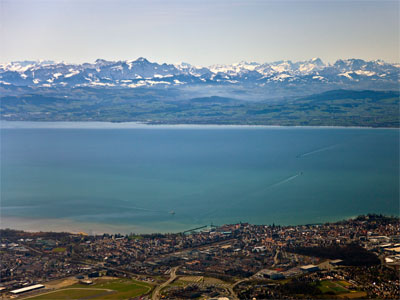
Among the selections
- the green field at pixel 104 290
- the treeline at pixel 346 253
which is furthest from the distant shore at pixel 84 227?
the green field at pixel 104 290

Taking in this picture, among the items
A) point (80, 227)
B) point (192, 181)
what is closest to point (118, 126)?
point (192, 181)

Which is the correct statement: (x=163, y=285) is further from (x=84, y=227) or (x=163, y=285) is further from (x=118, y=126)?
(x=118, y=126)

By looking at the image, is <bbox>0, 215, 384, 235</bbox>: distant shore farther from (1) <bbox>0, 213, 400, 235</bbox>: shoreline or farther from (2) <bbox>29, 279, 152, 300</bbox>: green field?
(2) <bbox>29, 279, 152, 300</bbox>: green field

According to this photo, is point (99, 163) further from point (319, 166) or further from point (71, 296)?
point (71, 296)

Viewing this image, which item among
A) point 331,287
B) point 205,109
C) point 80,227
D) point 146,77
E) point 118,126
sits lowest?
point 118,126

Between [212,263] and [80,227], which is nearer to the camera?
[212,263]

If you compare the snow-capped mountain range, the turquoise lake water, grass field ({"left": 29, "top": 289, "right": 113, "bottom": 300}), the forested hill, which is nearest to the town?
grass field ({"left": 29, "top": 289, "right": 113, "bottom": 300})

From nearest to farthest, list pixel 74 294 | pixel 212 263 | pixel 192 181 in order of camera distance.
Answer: pixel 74 294 → pixel 212 263 → pixel 192 181
